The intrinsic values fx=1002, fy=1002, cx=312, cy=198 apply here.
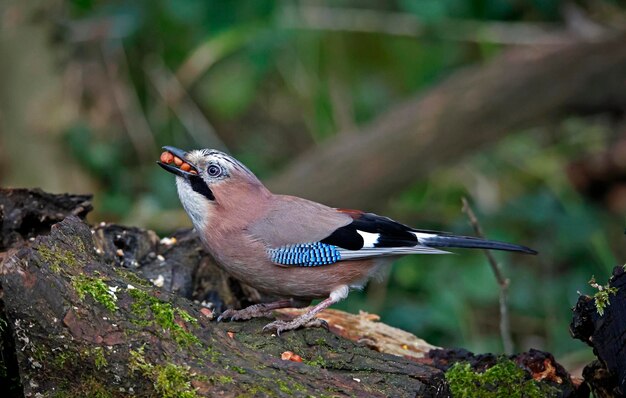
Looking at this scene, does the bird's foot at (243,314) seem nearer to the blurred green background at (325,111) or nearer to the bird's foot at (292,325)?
the bird's foot at (292,325)

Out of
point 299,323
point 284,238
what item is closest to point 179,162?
point 284,238

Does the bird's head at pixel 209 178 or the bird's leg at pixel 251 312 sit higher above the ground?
the bird's head at pixel 209 178

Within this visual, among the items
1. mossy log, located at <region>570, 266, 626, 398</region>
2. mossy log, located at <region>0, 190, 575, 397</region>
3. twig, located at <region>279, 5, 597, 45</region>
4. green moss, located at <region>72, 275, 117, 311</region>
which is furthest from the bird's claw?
twig, located at <region>279, 5, 597, 45</region>

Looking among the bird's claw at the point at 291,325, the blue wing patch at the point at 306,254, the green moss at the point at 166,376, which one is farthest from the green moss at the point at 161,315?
the blue wing patch at the point at 306,254

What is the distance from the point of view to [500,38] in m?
8.15

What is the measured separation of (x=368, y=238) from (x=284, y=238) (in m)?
0.35

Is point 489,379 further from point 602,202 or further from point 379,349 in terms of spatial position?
point 602,202

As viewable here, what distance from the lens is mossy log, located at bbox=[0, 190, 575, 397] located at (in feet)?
9.67

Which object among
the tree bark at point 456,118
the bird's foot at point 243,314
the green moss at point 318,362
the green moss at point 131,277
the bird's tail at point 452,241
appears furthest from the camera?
the tree bark at point 456,118

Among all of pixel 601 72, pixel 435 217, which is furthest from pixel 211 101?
pixel 601 72

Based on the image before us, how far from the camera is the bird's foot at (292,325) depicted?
11.9ft

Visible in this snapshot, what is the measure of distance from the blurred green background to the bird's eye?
117 inches

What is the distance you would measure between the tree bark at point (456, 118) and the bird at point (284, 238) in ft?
11.5

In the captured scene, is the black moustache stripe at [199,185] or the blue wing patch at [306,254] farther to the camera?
the black moustache stripe at [199,185]
